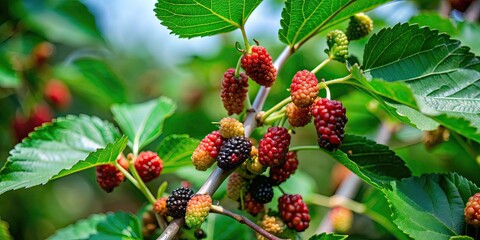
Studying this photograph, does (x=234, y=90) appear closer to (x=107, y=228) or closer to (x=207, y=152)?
(x=207, y=152)

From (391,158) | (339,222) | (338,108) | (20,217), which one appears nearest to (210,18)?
(338,108)

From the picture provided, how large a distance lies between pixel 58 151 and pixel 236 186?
1.41 ft

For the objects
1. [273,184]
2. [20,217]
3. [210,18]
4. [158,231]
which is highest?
[210,18]

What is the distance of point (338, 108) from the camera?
0.84m

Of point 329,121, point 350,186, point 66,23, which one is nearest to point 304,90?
point 329,121

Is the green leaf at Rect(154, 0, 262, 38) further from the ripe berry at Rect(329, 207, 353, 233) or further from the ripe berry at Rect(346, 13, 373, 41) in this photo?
the ripe berry at Rect(329, 207, 353, 233)

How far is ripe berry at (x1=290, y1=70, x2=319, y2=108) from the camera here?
859mm

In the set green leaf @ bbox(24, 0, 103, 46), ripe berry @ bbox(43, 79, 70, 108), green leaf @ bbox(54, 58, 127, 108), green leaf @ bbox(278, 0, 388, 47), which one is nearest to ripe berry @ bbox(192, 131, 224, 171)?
green leaf @ bbox(278, 0, 388, 47)

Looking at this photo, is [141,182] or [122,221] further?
[122,221]

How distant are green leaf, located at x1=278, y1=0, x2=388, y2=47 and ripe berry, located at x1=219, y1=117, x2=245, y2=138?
0.67 feet

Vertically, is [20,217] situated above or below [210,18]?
below

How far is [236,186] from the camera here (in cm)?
100

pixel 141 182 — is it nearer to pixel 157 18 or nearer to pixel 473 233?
pixel 157 18

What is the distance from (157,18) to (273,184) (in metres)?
0.38
